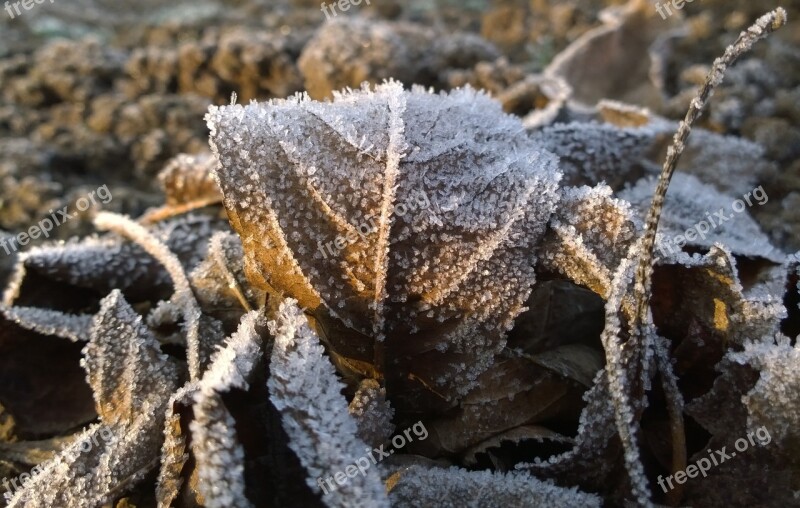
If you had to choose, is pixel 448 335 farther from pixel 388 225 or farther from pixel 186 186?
pixel 186 186

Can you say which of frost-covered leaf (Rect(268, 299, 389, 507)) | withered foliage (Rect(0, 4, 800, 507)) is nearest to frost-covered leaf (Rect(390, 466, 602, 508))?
withered foliage (Rect(0, 4, 800, 507))

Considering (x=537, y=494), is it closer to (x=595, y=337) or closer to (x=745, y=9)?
(x=595, y=337)

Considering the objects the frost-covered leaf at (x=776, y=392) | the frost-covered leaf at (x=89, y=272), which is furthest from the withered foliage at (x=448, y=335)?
the frost-covered leaf at (x=89, y=272)

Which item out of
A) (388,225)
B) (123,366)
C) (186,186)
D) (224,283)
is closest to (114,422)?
(123,366)

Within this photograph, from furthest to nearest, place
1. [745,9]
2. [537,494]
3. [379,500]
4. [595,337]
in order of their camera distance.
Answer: [745,9] < [595,337] < [537,494] < [379,500]

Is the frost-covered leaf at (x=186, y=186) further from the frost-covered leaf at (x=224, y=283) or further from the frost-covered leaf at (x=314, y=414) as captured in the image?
the frost-covered leaf at (x=314, y=414)

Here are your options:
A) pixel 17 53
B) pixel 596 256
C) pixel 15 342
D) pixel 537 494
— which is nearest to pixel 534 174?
pixel 596 256
